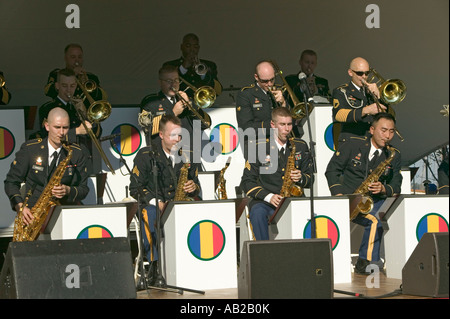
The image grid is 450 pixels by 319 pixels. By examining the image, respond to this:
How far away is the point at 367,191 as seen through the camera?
8562mm

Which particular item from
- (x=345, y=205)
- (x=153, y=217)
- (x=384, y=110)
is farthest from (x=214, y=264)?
(x=384, y=110)

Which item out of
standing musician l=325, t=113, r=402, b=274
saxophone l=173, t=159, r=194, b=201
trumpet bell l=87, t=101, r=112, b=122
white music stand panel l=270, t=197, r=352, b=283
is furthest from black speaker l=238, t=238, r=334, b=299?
trumpet bell l=87, t=101, r=112, b=122

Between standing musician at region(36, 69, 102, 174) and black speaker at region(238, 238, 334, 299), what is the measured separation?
304 cm

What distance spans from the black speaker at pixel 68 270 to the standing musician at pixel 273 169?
95.5 inches

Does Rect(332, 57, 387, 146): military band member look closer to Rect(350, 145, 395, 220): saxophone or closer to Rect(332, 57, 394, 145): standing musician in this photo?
Rect(332, 57, 394, 145): standing musician

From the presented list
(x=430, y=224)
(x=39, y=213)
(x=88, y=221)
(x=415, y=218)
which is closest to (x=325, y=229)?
(x=415, y=218)

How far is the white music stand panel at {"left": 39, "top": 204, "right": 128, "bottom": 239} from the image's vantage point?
24.0 feet

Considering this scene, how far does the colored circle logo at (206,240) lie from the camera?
761cm

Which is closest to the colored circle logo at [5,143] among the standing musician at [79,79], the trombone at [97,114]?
the standing musician at [79,79]

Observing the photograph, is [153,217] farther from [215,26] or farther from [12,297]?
[215,26]

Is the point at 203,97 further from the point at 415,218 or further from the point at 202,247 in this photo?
the point at 415,218

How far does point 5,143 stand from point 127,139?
1.24 m

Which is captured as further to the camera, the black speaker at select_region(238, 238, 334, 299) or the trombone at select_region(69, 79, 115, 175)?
the trombone at select_region(69, 79, 115, 175)

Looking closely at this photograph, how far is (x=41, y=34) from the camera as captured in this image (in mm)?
10750
